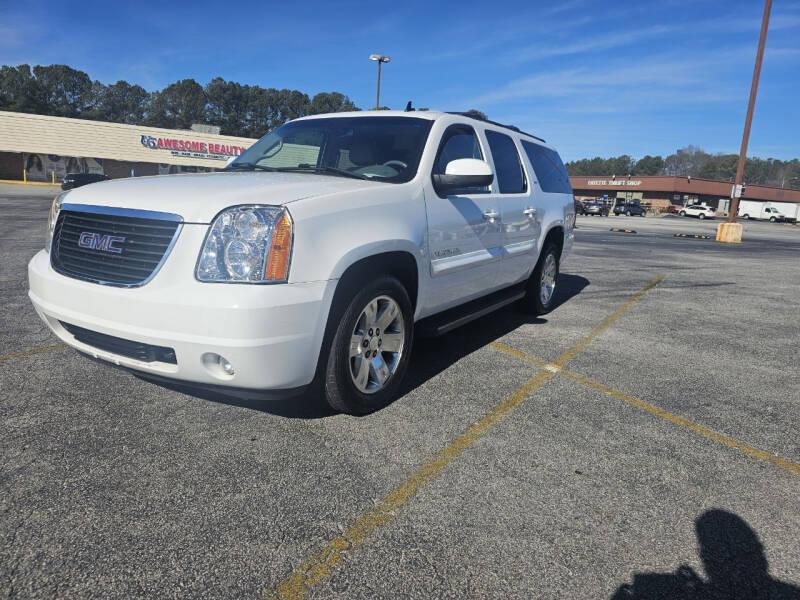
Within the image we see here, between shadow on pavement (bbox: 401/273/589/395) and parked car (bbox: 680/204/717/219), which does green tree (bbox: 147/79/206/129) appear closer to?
parked car (bbox: 680/204/717/219)

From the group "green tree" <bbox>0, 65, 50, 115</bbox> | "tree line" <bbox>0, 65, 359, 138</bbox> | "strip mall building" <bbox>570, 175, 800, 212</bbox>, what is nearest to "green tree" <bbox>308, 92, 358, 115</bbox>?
"tree line" <bbox>0, 65, 359, 138</bbox>

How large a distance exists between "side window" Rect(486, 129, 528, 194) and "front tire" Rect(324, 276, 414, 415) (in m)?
1.87

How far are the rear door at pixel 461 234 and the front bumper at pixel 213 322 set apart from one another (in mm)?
1172

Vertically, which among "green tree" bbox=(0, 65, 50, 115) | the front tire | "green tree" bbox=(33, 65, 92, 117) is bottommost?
the front tire

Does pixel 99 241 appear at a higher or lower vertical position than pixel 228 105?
lower

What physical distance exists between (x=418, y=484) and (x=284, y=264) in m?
1.24

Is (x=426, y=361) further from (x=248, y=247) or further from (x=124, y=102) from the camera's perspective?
(x=124, y=102)

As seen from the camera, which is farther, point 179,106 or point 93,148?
point 179,106

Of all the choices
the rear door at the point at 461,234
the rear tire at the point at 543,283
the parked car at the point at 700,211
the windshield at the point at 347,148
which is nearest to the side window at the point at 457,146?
the rear door at the point at 461,234

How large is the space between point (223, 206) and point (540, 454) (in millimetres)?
2096

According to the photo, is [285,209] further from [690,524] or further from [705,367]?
[705,367]

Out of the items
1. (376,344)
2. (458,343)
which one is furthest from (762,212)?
(376,344)

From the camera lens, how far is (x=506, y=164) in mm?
5062

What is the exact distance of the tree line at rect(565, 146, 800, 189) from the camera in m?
161
